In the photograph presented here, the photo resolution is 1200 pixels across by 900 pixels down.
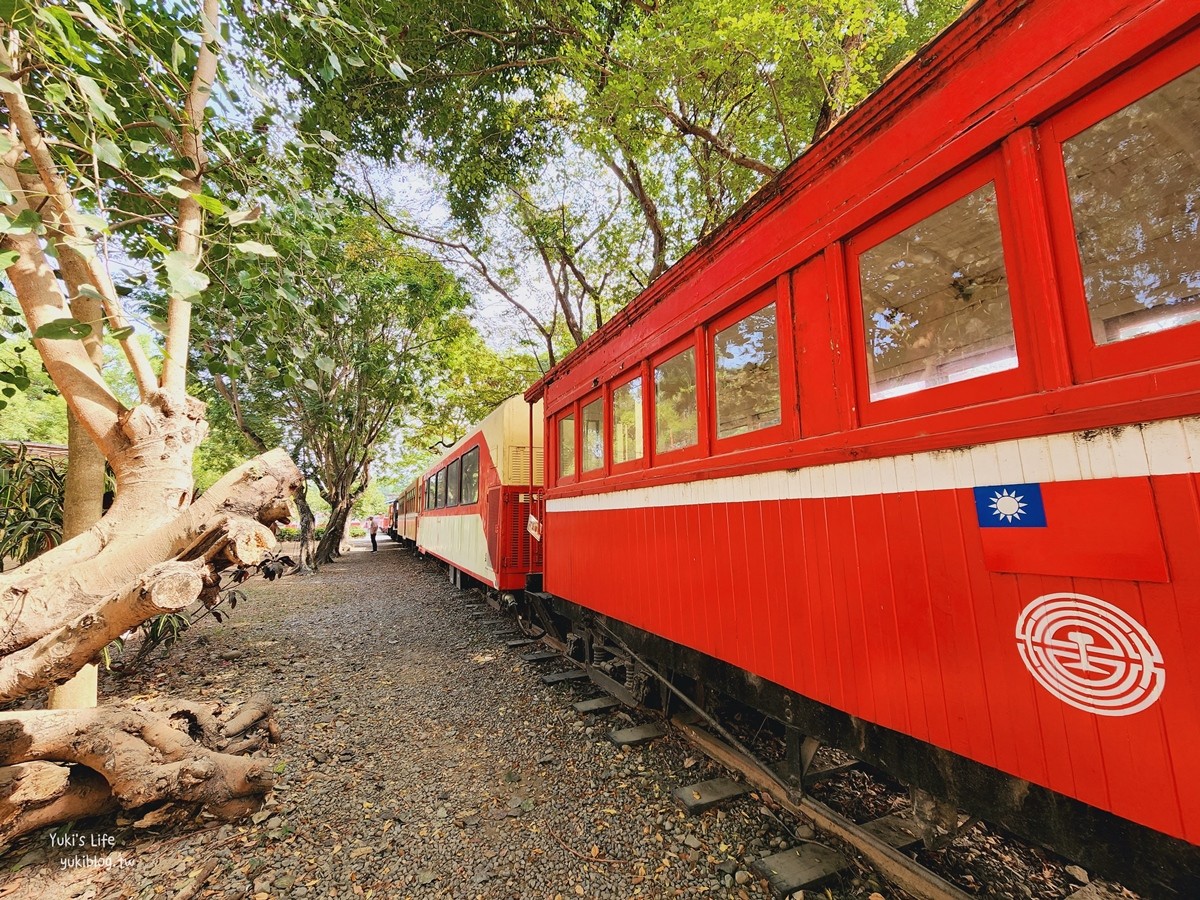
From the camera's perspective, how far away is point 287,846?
2.62 m

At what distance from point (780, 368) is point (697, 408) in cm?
69

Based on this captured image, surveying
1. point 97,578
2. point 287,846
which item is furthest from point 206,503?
point 287,846

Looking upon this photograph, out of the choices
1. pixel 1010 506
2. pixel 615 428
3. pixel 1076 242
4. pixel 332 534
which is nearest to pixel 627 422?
pixel 615 428

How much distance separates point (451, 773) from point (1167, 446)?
12.8 ft

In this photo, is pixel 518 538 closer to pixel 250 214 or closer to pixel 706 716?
pixel 706 716

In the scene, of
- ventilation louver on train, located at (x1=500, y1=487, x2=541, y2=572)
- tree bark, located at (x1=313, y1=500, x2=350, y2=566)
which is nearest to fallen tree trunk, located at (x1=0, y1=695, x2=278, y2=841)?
ventilation louver on train, located at (x1=500, y1=487, x2=541, y2=572)

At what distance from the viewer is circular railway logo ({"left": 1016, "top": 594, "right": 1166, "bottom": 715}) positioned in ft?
3.83

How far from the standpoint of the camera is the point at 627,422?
3711mm

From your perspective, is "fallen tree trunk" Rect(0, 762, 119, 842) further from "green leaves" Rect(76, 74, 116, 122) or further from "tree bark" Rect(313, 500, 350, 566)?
"tree bark" Rect(313, 500, 350, 566)

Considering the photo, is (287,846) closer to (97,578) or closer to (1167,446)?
(97,578)

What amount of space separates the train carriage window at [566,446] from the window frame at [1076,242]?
3695mm

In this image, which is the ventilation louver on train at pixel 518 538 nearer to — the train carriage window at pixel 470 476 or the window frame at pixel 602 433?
the train carriage window at pixel 470 476

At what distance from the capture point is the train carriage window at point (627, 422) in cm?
355

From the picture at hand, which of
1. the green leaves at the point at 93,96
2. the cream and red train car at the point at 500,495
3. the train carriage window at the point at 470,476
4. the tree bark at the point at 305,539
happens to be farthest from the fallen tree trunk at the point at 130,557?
the tree bark at the point at 305,539
